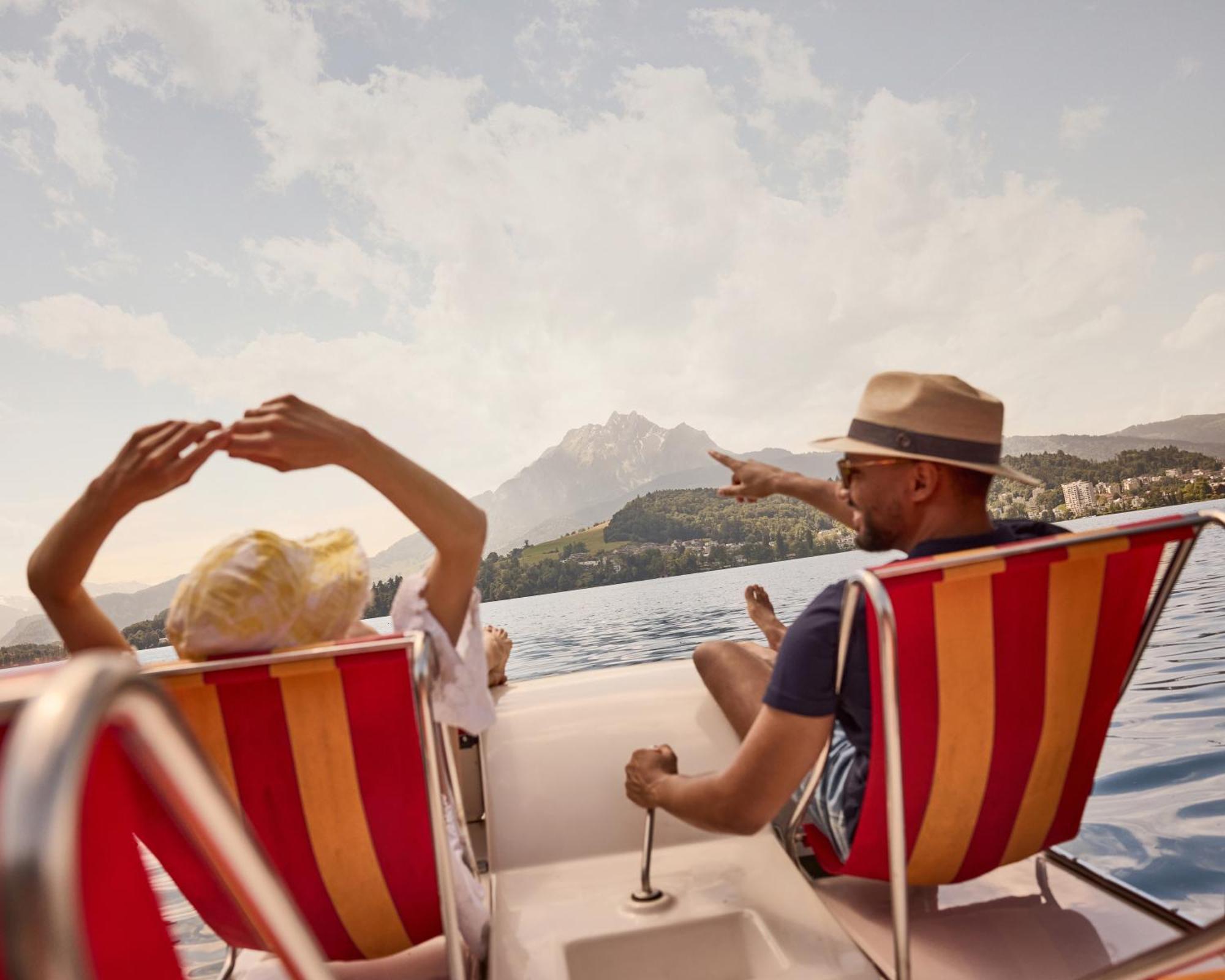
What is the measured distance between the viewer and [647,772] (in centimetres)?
242

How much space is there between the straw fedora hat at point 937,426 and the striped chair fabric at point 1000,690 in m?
0.45

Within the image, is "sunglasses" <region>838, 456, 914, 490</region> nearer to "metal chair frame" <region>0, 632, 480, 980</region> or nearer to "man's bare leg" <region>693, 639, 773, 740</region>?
"man's bare leg" <region>693, 639, 773, 740</region>

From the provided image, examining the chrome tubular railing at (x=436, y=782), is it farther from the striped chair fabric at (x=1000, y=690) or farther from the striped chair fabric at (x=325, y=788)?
the striped chair fabric at (x=1000, y=690)

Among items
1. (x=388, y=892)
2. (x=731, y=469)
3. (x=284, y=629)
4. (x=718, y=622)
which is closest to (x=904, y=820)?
(x=388, y=892)

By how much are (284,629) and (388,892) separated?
600 mm

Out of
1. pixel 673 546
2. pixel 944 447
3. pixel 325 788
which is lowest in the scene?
pixel 673 546

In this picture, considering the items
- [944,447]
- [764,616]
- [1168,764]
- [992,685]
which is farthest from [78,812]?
[1168,764]

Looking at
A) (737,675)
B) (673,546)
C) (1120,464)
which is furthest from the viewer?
(1120,464)

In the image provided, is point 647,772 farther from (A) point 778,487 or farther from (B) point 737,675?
(A) point 778,487

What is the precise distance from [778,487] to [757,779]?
1336 mm

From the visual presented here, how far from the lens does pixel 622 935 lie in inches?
85.7

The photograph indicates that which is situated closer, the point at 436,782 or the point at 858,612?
the point at 436,782

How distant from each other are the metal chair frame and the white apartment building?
55841 millimetres

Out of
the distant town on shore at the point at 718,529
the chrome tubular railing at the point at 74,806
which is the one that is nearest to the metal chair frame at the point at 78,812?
the chrome tubular railing at the point at 74,806
